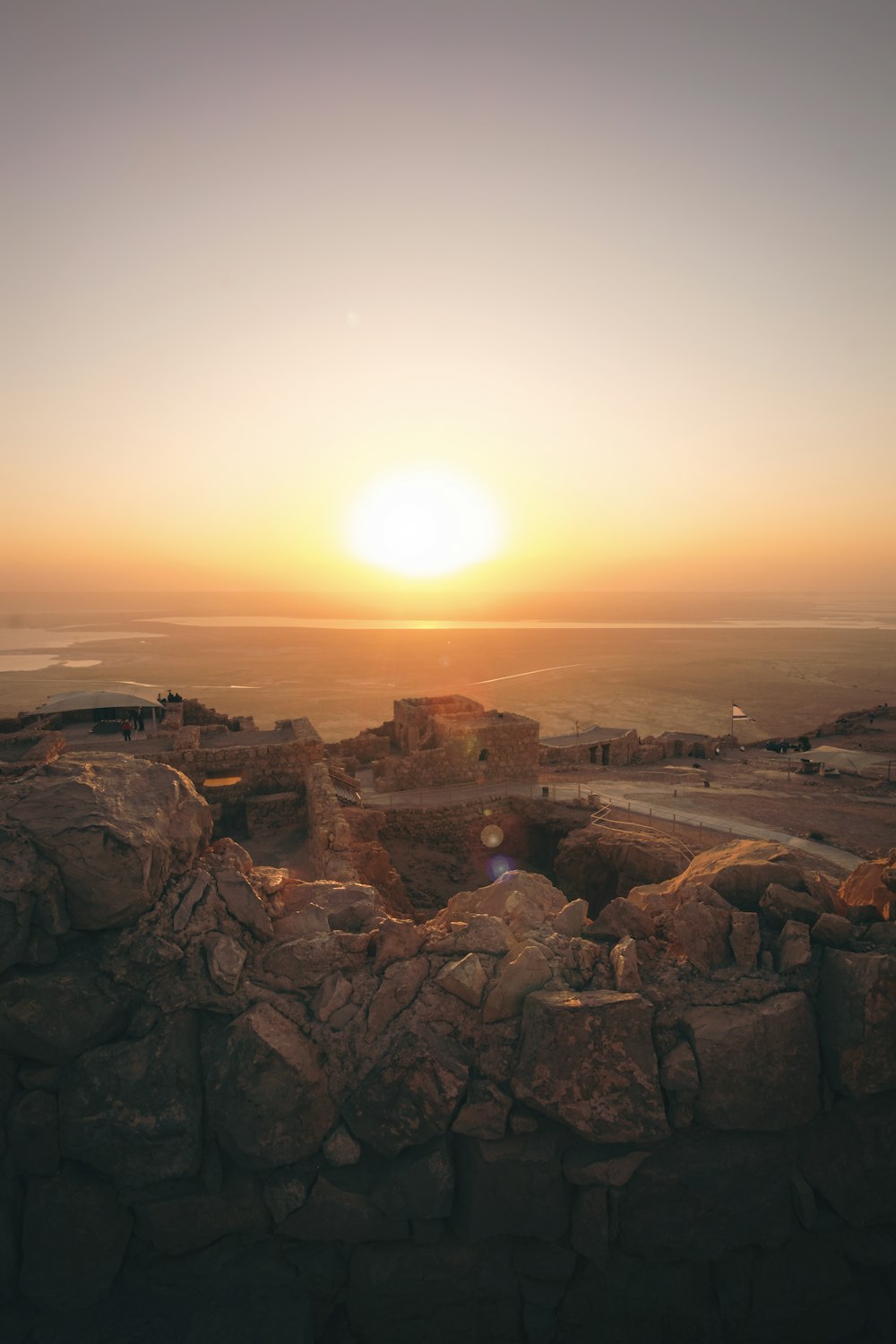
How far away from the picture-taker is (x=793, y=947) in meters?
4.15

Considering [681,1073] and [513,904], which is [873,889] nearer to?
[681,1073]

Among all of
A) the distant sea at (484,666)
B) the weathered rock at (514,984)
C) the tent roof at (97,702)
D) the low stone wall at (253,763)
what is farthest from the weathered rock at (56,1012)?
the distant sea at (484,666)

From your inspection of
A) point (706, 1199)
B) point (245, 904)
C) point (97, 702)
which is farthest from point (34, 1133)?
point (97, 702)

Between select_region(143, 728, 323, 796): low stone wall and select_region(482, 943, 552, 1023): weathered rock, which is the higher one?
select_region(482, 943, 552, 1023): weathered rock

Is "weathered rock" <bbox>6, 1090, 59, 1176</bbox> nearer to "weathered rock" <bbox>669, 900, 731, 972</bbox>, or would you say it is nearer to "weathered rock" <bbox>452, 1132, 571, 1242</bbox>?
"weathered rock" <bbox>452, 1132, 571, 1242</bbox>

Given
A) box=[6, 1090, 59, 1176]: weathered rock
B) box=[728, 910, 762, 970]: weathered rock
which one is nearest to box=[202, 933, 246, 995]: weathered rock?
box=[6, 1090, 59, 1176]: weathered rock

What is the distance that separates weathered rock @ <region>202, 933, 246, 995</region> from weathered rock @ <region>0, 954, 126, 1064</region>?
0.57m

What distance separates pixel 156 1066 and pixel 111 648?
3214 inches

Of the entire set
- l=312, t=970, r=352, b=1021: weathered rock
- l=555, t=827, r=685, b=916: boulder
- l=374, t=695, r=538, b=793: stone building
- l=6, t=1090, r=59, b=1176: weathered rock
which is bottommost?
l=555, t=827, r=685, b=916: boulder

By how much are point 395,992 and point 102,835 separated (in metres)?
2.07

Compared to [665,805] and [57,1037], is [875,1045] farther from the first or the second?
[665,805]

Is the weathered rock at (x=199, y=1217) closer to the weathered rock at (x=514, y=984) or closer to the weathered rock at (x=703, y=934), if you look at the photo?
the weathered rock at (x=514, y=984)

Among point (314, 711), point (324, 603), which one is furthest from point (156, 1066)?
point (324, 603)

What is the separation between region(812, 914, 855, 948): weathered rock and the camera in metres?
4.18
